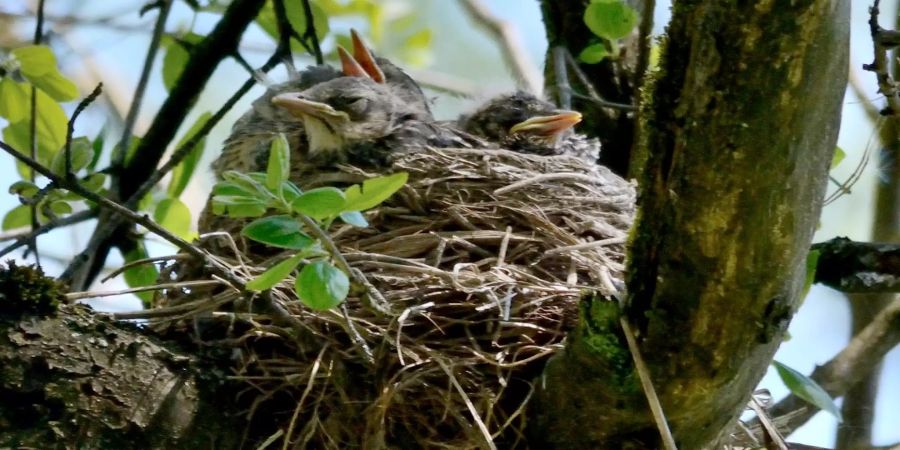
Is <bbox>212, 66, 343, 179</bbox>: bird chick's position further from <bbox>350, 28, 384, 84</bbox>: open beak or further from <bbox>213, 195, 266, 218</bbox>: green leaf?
<bbox>213, 195, 266, 218</bbox>: green leaf

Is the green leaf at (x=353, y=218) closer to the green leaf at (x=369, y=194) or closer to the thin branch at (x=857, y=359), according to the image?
the green leaf at (x=369, y=194)

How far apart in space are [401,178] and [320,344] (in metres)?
0.59

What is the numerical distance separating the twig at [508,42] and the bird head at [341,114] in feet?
3.97

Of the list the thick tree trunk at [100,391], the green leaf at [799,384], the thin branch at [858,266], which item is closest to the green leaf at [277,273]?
the thick tree trunk at [100,391]

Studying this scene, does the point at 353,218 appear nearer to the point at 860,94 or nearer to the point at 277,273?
the point at 277,273

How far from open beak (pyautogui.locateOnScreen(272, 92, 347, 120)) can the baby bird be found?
1.68ft

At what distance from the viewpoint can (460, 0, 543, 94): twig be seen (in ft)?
13.1

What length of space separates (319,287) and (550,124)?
161cm

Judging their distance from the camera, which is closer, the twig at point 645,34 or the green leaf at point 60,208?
the green leaf at point 60,208

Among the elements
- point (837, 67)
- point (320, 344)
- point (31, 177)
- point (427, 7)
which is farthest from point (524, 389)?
point (427, 7)

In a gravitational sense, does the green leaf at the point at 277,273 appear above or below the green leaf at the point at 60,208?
below

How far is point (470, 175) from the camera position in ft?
7.73

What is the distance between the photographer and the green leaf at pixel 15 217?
2.62 m

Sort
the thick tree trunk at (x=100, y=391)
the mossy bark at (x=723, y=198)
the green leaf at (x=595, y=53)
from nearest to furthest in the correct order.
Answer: the mossy bark at (x=723, y=198) < the thick tree trunk at (x=100, y=391) < the green leaf at (x=595, y=53)
